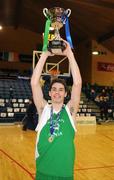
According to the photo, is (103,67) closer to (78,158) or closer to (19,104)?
(19,104)

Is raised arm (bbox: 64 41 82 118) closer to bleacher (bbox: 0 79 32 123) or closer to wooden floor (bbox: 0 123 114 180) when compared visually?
wooden floor (bbox: 0 123 114 180)

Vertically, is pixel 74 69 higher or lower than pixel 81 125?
higher

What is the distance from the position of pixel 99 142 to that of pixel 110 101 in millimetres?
7967

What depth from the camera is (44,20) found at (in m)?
18.0

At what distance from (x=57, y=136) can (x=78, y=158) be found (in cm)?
423

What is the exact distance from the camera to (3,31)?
836 inches

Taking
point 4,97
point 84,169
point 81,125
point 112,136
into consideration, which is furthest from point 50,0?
point 84,169

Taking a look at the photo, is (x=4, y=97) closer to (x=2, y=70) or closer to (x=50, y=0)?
(x=50, y=0)

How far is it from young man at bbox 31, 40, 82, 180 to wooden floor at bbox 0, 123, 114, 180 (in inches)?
104

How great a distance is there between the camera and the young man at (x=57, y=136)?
2.16m

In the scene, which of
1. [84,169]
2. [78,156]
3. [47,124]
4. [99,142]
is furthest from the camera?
[99,142]

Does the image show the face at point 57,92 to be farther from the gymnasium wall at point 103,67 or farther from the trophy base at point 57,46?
the gymnasium wall at point 103,67

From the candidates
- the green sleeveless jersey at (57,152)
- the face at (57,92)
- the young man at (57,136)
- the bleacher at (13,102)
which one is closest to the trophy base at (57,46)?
the young man at (57,136)

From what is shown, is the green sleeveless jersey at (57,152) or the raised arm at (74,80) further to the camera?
the raised arm at (74,80)
